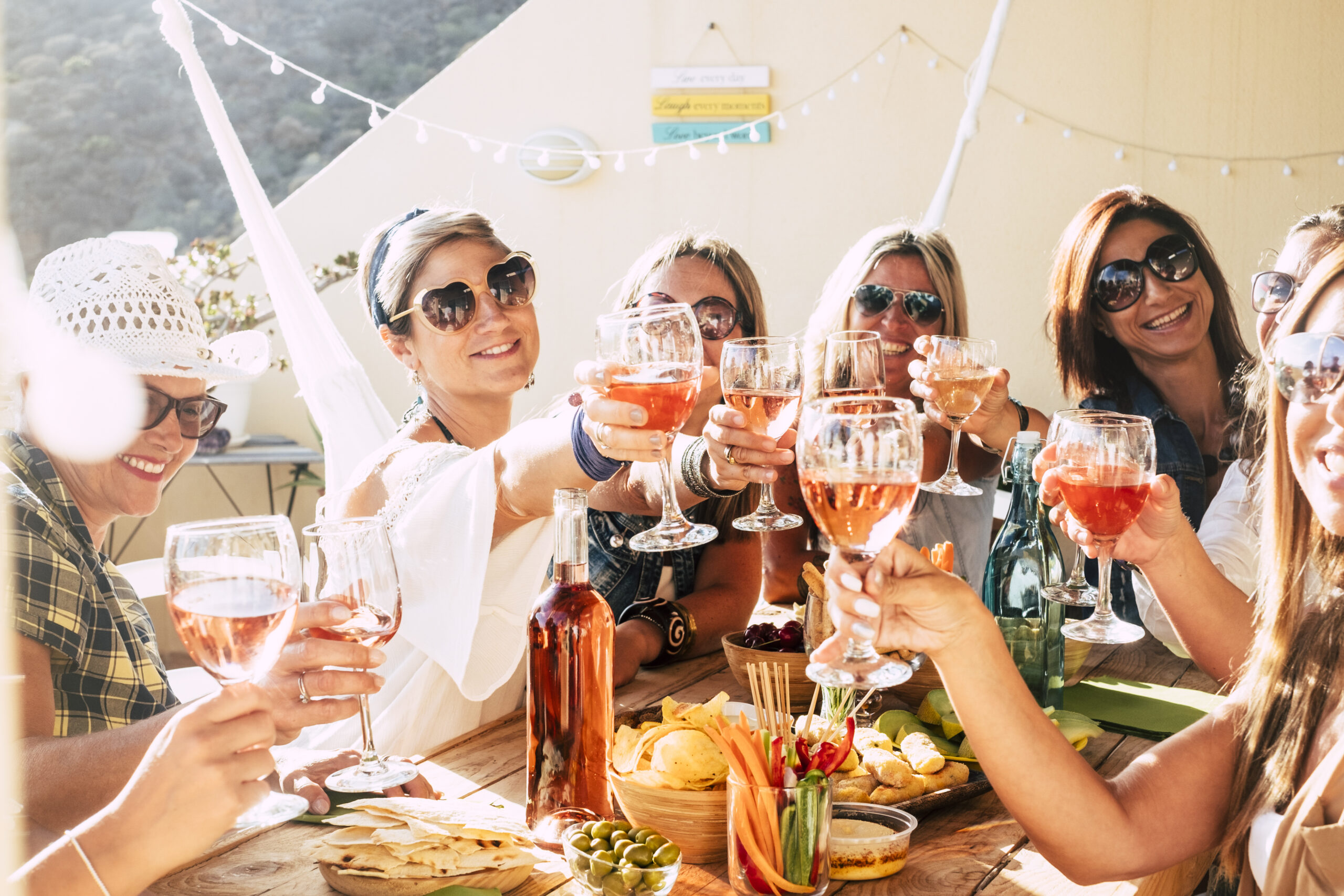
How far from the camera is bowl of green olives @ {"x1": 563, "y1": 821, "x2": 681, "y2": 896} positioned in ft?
3.55

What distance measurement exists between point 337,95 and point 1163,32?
10.1 meters

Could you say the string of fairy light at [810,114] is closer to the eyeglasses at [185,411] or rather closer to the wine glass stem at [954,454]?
the eyeglasses at [185,411]

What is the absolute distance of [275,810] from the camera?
105 centimetres

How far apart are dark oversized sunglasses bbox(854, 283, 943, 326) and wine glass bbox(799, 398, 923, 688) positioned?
5.16 ft

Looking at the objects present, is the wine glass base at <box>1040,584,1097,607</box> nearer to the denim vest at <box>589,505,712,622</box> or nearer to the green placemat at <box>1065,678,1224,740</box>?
the green placemat at <box>1065,678,1224,740</box>

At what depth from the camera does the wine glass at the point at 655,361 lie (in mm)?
1298

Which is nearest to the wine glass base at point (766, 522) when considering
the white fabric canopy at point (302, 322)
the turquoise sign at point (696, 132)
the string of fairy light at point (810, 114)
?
the white fabric canopy at point (302, 322)

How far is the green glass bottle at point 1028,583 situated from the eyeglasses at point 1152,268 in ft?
3.65

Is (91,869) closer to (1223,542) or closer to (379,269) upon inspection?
(379,269)

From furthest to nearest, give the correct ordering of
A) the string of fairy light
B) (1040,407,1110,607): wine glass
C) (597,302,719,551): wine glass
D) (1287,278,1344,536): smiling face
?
the string of fairy light
(1040,407,1110,607): wine glass
(597,302,719,551): wine glass
(1287,278,1344,536): smiling face

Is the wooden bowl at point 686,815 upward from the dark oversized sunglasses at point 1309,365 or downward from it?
downward

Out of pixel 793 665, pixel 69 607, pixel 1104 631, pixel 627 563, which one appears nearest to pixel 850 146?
pixel 627 563

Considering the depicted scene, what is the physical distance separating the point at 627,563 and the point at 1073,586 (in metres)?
1.21

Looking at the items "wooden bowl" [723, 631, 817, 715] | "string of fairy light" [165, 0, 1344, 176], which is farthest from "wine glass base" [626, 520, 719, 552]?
"string of fairy light" [165, 0, 1344, 176]
